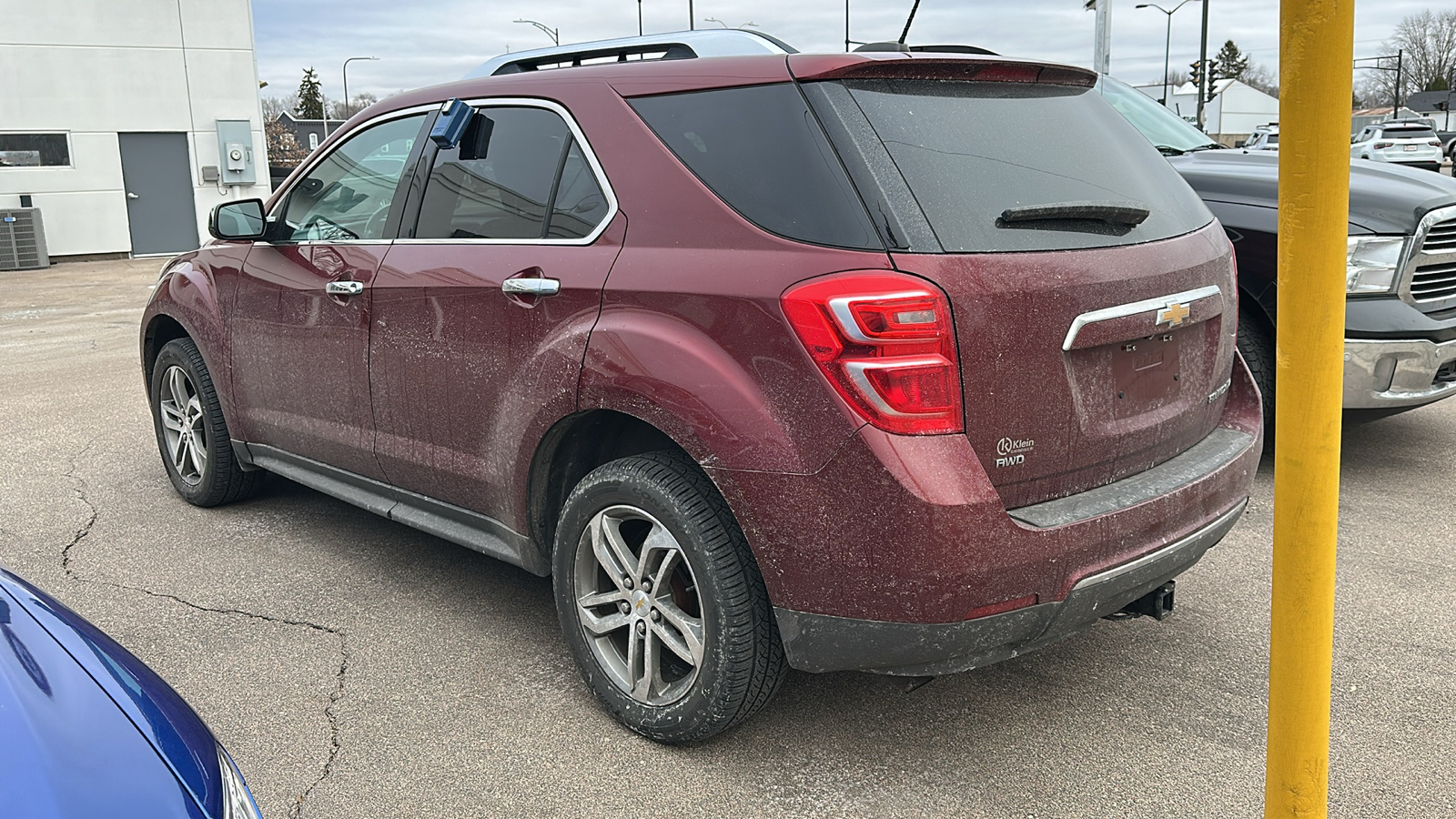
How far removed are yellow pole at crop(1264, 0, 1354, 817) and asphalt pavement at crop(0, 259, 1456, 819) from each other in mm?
850

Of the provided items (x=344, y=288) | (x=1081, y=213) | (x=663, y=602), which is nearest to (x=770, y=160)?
(x=1081, y=213)

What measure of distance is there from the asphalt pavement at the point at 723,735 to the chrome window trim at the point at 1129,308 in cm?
110

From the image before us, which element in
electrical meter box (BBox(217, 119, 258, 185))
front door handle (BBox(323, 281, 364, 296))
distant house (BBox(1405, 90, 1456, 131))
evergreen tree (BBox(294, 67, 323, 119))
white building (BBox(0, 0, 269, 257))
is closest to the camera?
front door handle (BBox(323, 281, 364, 296))

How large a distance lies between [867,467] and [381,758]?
4.93ft

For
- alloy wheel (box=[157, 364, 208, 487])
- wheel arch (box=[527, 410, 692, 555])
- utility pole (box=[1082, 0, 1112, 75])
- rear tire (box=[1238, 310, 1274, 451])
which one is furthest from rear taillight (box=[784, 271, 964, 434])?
utility pole (box=[1082, 0, 1112, 75])

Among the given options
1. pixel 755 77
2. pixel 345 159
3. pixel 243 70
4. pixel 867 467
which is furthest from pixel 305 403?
pixel 243 70

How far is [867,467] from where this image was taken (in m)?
2.43

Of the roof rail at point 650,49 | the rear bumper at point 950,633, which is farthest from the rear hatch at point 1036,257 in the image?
the roof rail at point 650,49

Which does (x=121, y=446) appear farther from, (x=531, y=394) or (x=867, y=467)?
(x=867, y=467)

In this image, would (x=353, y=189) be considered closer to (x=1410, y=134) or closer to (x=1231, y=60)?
(x=1410, y=134)

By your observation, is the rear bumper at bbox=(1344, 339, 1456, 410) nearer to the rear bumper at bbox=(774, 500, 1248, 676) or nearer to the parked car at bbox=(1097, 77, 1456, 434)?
the parked car at bbox=(1097, 77, 1456, 434)

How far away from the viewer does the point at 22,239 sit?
1970 centimetres

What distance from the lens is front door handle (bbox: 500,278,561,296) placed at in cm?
308

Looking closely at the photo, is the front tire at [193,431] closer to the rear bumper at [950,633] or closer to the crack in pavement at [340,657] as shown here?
the crack in pavement at [340,657]
